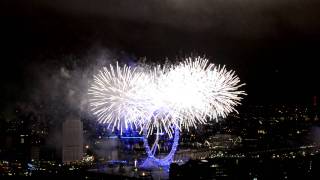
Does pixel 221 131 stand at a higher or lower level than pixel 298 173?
higher

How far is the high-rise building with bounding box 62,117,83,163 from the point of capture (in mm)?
44812

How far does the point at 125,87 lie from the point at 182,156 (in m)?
25.5

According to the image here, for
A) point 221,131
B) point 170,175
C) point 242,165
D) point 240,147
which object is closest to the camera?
point 170,175

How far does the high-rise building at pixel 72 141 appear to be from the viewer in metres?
44.8

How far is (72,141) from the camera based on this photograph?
1897 inches

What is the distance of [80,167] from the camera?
3844 cm

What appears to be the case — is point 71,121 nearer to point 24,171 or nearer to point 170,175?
point 24,171

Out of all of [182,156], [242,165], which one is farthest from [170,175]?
[182,156]

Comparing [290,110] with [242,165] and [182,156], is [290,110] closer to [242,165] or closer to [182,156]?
[182,156]

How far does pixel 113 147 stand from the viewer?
2008 inches

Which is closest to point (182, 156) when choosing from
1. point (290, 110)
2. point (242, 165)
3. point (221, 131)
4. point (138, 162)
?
point (138, 162)

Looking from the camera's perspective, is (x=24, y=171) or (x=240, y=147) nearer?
(x=24, y=171)

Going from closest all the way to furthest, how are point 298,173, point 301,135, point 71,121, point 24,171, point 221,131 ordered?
point 298,173 → point 24,171 → point 71,121 → point 221,131 → point 301,135

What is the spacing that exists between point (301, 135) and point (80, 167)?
110 ft
